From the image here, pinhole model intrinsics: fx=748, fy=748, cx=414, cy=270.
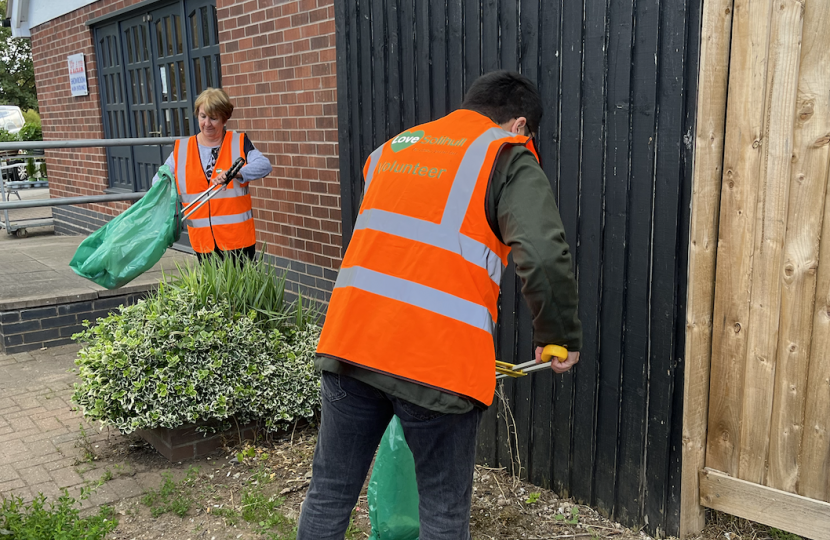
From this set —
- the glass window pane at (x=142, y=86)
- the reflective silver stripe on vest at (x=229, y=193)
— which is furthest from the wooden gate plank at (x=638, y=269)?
the glass window pane at (x=142, y=86)

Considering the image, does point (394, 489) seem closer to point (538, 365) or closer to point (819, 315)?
point (538, 365)

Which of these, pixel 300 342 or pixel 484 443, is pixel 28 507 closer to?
pixel 300 342

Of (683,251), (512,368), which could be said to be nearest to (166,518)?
(512,368)

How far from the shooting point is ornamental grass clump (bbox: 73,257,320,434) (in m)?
3.81

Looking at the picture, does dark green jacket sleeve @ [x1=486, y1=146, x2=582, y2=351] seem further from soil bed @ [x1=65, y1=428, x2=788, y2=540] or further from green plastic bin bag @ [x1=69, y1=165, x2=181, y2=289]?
green plastic bin bag @ [x1=69, y1=165, x2=181, y2=289]

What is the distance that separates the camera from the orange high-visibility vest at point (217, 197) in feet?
16.1

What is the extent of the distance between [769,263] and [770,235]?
0.10 metres

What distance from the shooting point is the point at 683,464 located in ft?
9.80

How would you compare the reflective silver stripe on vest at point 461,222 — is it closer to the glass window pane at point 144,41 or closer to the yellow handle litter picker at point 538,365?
the yellow handle litter picker at point 538,365

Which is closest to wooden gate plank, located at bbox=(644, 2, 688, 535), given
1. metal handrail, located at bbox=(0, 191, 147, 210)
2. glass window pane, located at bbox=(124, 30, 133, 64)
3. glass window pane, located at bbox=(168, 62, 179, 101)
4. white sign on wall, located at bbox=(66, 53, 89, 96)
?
metal handrail, located at bbox=(0, 191, 147, 210)

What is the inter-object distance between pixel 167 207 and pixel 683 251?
3.34 m

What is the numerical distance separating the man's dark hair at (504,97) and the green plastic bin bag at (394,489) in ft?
3.73

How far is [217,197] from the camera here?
16.1ft

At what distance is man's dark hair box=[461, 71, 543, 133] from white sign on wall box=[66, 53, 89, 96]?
342 inches
